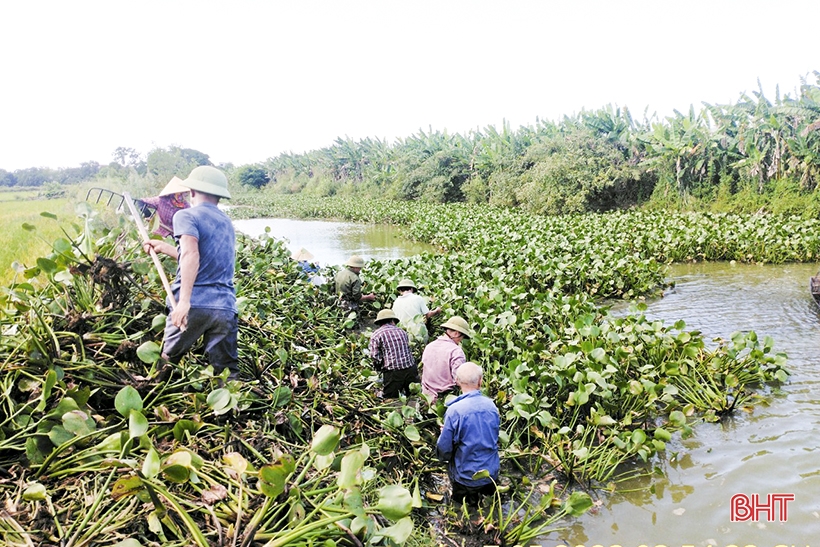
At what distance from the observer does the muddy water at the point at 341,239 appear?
45.1 ft

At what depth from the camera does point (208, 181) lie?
2.83m

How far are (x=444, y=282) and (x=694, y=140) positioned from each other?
13647mm

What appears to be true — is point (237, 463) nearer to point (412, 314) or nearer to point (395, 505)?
point (395, 505)

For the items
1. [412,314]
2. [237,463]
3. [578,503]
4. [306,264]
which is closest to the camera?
[237,463]

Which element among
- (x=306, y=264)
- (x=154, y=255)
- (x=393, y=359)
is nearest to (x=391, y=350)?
(x=393, y=359)

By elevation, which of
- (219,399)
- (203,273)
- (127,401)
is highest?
(203,273)

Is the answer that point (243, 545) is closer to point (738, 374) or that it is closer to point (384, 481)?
point (384, 481)

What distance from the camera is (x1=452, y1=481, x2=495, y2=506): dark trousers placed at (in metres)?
3.16

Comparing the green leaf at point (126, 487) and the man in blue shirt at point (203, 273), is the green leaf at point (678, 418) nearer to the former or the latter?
the man in blue shirt at point (203, 273)

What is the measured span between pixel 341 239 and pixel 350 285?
426 inches

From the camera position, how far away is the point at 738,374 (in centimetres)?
471

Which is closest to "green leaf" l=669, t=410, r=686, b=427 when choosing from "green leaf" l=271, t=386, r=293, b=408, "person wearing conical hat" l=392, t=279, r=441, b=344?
"person wearing conical hat" l=392, t=279, r=441, b=344

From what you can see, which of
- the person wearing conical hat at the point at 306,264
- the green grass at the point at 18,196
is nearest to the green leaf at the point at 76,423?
the person wearing conical hat at the point at 306,264

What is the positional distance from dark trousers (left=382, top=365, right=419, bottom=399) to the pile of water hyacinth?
15 centimetres
